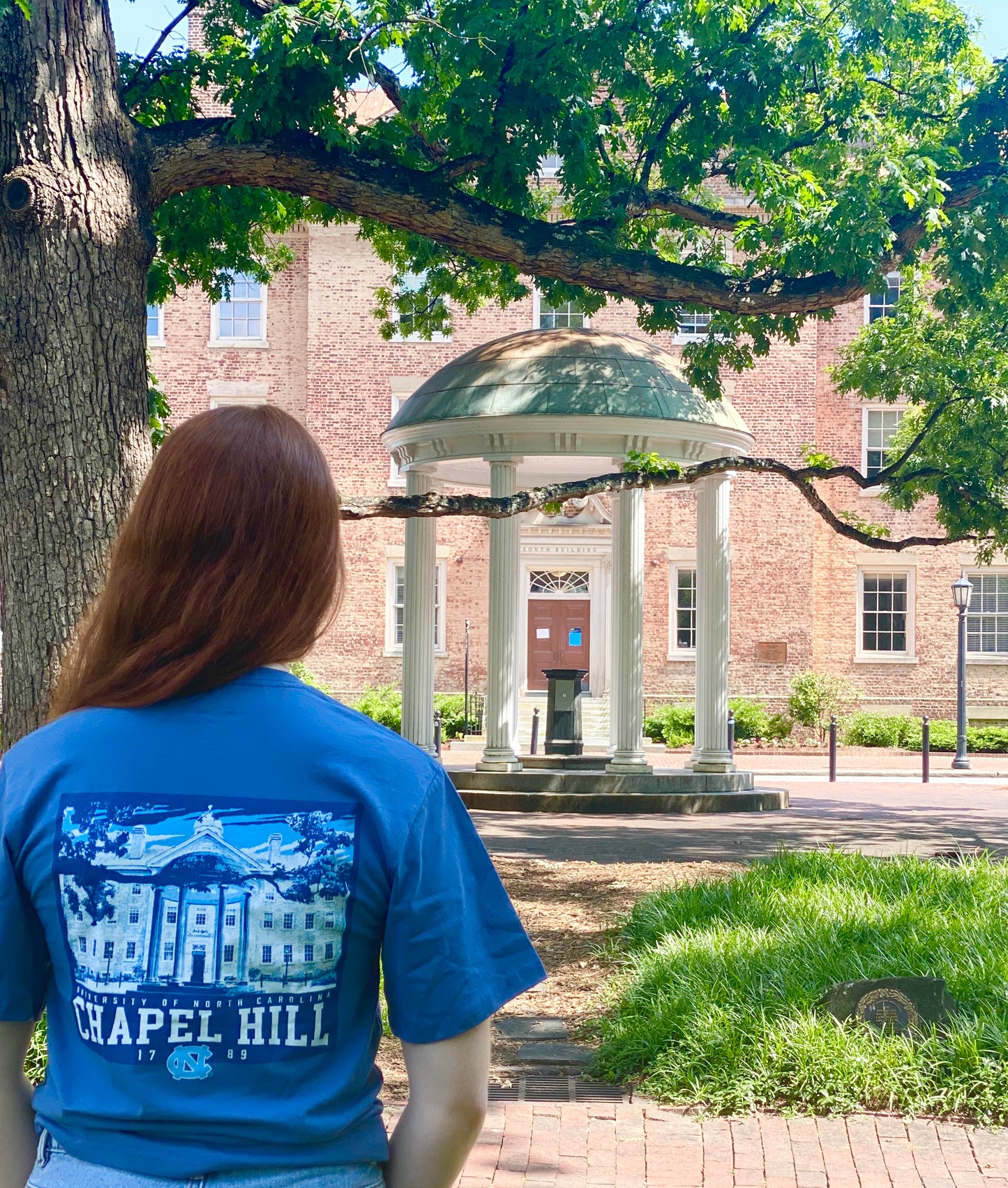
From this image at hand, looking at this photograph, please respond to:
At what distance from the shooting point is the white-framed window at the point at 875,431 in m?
30.5

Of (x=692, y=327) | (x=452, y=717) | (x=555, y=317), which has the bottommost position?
(x=452, y=717)

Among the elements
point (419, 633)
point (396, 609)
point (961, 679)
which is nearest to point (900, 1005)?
point (419, 633)

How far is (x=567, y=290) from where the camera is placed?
10.5 m

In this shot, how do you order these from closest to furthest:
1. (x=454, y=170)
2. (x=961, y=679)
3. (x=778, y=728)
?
(x=454, y=170), (x=961, y=679), (x=778, y=728)

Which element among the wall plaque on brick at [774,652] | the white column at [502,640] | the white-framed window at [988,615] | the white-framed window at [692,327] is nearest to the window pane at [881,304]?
the white-framed window at [692,327]

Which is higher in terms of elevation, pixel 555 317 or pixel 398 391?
pixel 555 317

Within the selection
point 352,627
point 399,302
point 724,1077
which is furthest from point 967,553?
point 724,1077

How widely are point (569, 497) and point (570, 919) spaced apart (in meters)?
2.91

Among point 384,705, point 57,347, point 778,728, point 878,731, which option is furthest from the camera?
point 778,728

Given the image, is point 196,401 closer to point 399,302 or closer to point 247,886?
point 399,302

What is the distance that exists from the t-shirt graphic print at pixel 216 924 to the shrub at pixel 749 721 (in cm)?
2661

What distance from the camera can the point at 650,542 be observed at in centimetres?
2997

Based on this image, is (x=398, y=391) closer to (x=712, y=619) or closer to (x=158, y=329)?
(x=158, y=329)

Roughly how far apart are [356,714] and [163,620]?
275mm
